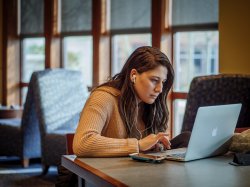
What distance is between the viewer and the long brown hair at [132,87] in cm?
273

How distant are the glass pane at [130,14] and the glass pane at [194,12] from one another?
0.40 metres

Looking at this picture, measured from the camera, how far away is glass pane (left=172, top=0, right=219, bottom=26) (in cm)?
510

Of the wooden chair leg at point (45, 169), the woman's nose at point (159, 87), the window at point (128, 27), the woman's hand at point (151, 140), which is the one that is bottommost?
the wooden chair leg at point (45, 169)

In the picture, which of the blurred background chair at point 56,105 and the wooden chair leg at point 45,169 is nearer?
the blurred background chair at point 56,105

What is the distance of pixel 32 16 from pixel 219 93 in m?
4.02

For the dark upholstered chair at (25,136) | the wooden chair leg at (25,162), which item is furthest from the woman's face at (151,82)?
the wooden chair leg at (25,162)

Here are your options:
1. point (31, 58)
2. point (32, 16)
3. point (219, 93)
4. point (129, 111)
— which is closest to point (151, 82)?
point (129, 111)

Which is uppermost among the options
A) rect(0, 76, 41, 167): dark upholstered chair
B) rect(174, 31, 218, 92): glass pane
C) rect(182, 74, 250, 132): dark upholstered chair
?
rect(174, 31, 218, 92): glass pane

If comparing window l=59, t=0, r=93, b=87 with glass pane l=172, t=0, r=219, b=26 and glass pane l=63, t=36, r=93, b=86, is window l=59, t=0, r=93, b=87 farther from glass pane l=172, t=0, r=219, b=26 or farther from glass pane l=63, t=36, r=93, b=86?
glass pane l=172, t=0, r=219, b=26

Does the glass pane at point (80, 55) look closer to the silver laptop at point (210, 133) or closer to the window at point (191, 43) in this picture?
the window at point (191, 43)

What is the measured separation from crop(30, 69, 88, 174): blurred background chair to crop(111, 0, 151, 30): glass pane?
0.75m

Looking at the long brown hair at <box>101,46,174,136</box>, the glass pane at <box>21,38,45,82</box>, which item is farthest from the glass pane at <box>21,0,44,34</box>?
the long brown hair at <box>101,46,174,136</box>

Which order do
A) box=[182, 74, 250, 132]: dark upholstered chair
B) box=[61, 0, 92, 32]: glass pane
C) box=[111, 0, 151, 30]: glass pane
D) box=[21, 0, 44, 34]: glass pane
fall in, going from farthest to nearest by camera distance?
box=[21, 0, 44, 34]: glass pane < box=[61, 0, 92, 32]: glass pane < box=[111, 0, 151, 30]: glass pane < box=[182, 74, 250, 132]: dark upholstered chair

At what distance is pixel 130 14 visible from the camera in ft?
19.8
